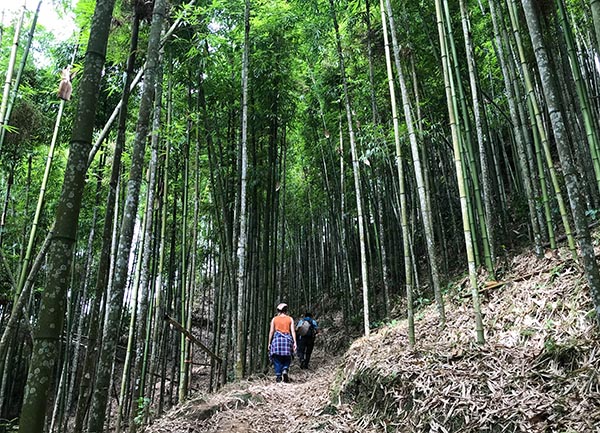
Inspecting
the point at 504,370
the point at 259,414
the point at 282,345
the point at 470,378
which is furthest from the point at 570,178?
the point at 282,345

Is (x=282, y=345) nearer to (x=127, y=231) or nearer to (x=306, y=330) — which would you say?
(x=306, y=330)

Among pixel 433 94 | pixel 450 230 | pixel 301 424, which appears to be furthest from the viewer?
pixel 450 230

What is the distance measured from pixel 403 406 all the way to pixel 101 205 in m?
5.69

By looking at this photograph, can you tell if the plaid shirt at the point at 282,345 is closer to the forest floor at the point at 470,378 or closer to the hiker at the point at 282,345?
the hiker at the point at 282,345

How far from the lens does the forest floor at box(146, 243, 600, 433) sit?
203 centimetres

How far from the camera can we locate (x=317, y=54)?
21.5 ft

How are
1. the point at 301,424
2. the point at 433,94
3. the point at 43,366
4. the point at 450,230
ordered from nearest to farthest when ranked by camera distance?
the point at 43,366, the point at 301,424, the point at 433,94, the point at 450,230

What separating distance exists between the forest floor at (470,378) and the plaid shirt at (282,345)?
0.92 metres

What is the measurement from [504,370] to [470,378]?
0.19 metres

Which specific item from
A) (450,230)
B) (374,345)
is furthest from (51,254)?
(450,230)

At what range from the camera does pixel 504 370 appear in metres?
2.32

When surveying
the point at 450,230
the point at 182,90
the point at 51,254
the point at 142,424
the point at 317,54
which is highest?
the point at 317,54

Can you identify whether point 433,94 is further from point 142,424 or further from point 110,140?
point 142,424

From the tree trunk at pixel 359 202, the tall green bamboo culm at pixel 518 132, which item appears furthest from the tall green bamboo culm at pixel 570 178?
the tree trunk at pixel 359 202
